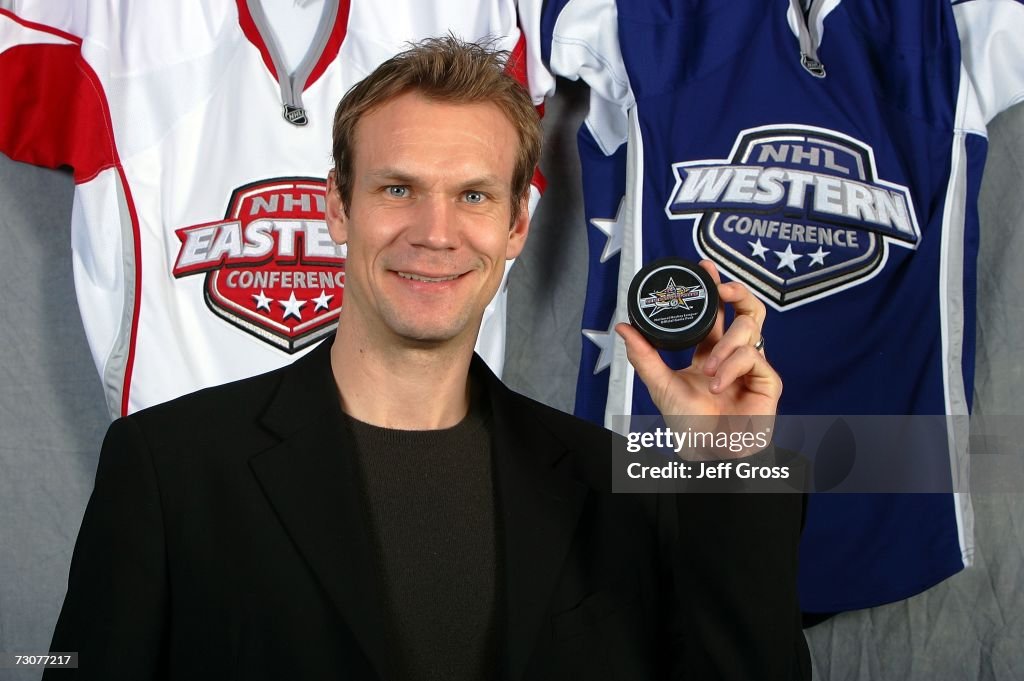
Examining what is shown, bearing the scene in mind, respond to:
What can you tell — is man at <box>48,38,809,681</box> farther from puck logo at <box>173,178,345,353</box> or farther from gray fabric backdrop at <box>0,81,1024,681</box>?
gray fabric backdrop at <box>0,81,1024,681</box>

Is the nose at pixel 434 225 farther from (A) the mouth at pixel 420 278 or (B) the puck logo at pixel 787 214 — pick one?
(B) the puck logo at pixel 787 214

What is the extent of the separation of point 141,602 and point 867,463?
107cm

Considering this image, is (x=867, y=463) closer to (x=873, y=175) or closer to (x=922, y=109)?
(x=873, y=175)

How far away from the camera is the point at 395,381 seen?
100 cm

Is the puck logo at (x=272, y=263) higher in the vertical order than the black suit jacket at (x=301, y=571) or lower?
higher

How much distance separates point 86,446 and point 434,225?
103 centimetres

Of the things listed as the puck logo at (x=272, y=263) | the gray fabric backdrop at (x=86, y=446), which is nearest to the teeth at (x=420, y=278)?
the puck logo at (x=272, y=263)

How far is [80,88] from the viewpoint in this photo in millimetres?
1528

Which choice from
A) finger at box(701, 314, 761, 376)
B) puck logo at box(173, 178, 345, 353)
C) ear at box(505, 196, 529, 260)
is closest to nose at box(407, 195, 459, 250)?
ear at box(505, 196, 529, 260)

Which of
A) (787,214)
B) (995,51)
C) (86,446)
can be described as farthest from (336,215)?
(995,51)

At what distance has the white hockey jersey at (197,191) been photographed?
4.91 ft

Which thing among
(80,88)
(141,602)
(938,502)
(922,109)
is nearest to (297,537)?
(141,602)

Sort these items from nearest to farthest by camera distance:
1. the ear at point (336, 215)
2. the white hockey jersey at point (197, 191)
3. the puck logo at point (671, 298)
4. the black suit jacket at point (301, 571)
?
the black suit jacket at point (301, 571) → the puck logo at point (671, 298) → the ear at point (336, 215) → the white hockey jersey at point (197, 191)

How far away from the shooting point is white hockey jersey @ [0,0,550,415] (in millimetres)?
1496
